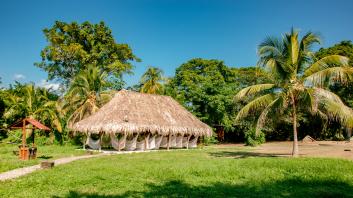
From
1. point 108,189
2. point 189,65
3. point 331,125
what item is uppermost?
point 189,65

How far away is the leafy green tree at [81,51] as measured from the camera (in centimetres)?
3409

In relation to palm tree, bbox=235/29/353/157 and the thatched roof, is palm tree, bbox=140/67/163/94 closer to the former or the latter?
the thatched roof

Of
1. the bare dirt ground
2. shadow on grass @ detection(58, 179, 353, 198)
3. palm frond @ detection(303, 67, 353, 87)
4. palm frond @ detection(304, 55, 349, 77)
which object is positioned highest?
palm frond @ detection(304, 55, 349, 77)

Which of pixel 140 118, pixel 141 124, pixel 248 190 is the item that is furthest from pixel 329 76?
pixel 140 118

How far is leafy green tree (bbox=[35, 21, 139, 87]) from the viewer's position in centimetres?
3409

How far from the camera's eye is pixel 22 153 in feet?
51.5

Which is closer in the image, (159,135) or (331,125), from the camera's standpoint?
(159,135)

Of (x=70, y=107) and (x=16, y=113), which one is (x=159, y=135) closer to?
(x=70, y=107)

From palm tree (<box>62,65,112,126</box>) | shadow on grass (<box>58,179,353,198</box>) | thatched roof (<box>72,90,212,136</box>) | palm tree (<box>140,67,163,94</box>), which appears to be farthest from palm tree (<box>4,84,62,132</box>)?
shadow on grass (<box>58,179,353,198</box>)

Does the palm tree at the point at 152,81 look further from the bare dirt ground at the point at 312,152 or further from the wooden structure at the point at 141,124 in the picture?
the bare dirt ground at the point at 312,152

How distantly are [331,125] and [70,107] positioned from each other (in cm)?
2584

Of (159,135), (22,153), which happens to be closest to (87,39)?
(159,135)

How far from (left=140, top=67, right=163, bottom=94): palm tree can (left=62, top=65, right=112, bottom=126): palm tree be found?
744cm

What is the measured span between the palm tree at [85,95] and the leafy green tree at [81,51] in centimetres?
597
